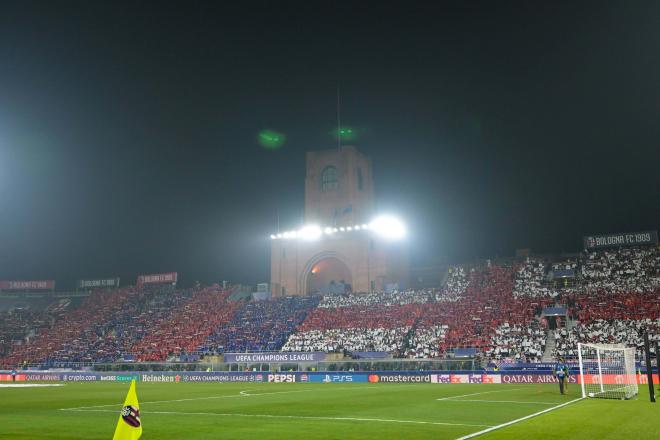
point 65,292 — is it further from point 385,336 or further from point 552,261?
point 552,261

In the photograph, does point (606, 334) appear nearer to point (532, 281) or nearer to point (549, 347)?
point (549, 347)

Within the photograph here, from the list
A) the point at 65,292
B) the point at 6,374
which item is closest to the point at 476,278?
the point at 6,374

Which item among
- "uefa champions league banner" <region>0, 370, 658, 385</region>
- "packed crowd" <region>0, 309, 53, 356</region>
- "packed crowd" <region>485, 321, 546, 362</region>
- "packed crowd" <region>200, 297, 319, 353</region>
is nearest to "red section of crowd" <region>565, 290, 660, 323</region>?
"packed crowd" <region>485, 321, 546, 362</region>

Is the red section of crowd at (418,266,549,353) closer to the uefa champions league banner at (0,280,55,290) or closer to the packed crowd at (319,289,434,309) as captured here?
the packed crowd at (319,289,434,309)

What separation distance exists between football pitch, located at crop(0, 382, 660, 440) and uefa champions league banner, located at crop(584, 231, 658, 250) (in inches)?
1585

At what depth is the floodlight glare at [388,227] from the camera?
7069cm

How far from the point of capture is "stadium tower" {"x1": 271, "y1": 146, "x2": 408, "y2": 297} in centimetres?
7138

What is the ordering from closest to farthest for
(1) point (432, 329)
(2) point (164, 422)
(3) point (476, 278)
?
(2) point (164, 422), (1) point (432, 329), (3) point (476, 278)

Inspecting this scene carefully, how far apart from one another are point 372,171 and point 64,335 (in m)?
44.9

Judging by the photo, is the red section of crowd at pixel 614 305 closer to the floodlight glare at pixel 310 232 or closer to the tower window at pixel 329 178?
the floodlight glare at pixel 310 232

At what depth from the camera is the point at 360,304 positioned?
64125 mm

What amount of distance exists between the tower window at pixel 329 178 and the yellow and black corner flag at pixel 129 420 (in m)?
68.0

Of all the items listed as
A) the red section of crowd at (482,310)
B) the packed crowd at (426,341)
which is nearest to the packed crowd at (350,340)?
the packed crowd at (426,341)

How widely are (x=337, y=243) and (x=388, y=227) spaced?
6941 millimetres
